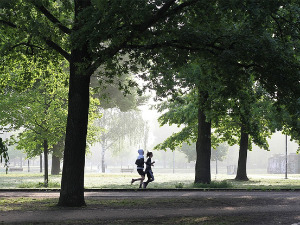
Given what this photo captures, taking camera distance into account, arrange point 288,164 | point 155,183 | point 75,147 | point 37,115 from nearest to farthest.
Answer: point 75,147, point 37,115, point 155,183, point 288,164

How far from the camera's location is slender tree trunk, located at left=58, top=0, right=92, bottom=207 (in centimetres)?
1173

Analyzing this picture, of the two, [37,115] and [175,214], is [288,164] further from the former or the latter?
[175,214]

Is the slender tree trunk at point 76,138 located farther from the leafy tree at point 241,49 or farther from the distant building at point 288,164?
the distant building at point 288,164

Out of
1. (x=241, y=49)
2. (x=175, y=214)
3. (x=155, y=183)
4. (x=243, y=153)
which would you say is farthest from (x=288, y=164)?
(x=175, y=214)

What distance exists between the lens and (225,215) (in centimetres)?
992

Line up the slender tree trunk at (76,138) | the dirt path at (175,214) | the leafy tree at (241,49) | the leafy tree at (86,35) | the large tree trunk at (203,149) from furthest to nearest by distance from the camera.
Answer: the large tree trunk at (203,149) < the slender tree trunk at (76,138) < the leafy tree at (241,49) < the leafy tree at (86,35) < the dirt path at (175,214)

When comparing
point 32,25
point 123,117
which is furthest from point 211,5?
point 123,117

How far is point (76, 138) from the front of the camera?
1179cm

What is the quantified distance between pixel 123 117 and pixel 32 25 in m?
55.6

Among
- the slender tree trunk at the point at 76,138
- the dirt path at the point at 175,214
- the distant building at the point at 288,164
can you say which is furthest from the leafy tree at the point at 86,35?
the distant building at the point at 288,164

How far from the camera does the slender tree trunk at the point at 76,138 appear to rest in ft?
38.5

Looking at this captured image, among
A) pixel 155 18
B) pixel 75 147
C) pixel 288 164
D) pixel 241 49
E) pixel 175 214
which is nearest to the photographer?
pixel 175 214

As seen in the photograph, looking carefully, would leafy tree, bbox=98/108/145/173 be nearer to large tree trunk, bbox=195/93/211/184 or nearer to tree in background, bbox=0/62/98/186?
tree in background, bbox=0/62/98/186

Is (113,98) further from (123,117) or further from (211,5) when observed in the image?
(211,5)
